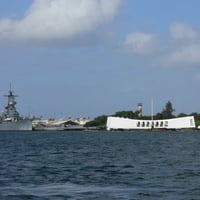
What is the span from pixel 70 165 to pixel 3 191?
24.6 meters

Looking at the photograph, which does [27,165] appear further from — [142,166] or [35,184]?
[35,184]

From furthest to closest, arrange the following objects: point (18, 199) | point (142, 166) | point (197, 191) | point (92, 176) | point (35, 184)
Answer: point (142, 166) → point (92, 176) → point (35, 184) → point (197, 191) → point (18, 199)

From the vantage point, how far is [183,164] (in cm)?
6188

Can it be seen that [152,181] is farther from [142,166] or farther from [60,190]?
[142,166]

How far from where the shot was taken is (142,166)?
61094mm

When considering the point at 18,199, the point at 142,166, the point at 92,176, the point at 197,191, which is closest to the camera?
the point at 18,199

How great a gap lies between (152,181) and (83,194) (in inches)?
313

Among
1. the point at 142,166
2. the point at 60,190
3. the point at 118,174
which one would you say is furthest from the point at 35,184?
the point at 142,166

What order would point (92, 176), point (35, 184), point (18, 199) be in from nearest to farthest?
point (18, 199) < point (35, 184) < point (92, 176)

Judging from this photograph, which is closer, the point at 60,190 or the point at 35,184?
the point at 60,190

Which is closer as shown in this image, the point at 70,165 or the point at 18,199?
the point at 18,199

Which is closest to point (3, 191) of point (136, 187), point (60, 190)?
point (60, 190)

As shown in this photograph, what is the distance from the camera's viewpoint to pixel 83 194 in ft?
125

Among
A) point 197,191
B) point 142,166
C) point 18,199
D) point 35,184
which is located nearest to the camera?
point 18,199
